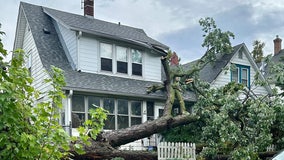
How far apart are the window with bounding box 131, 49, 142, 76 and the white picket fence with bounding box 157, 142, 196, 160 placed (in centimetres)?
602

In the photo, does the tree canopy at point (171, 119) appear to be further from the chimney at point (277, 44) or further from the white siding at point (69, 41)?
the chimney at point (277, 44)

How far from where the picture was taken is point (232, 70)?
59.4 feet

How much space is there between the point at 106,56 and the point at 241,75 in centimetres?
863

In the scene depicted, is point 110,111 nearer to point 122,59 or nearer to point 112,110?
point 112,110

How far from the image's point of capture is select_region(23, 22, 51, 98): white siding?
1392cm

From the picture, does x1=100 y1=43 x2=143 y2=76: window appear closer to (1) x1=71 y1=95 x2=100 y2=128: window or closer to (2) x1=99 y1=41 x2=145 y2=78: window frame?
(2) x1=99 y1=41 x2=145 y2=78: window frame

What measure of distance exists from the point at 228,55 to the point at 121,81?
292 inches

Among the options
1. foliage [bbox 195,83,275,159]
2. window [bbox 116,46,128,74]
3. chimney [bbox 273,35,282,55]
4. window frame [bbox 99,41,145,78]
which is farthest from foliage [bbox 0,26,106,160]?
chimney [bbox 273,35,282,55]

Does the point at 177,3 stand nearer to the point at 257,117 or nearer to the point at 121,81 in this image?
the point at 121,81

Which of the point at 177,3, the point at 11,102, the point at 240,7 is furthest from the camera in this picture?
the point at 240,7

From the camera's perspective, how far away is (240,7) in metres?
17.2

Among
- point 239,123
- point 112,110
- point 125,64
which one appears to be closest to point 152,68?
point 125,64

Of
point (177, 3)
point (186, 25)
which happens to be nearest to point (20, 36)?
point (177, 3)

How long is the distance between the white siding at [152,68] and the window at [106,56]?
1.90m
